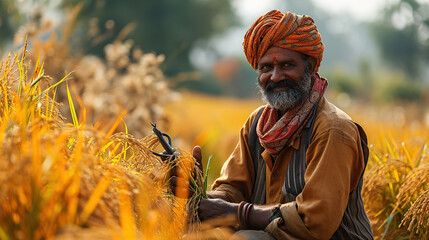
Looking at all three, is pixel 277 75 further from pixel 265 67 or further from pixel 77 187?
pixel 77 187

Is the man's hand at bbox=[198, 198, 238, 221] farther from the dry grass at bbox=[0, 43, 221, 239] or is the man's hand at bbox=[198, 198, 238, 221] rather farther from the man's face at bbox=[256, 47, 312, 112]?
the man's face at bbox=[256, 47, 312, 112]

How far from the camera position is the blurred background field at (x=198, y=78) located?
4.12 m

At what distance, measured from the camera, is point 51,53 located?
6.38 meters

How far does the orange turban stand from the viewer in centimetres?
328

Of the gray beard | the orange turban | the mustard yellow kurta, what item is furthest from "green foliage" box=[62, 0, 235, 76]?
the mustard yellow kurta

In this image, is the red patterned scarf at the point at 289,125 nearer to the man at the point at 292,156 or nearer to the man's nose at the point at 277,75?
the man at the point at 292,156

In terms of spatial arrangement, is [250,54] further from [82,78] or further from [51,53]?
[82,78]

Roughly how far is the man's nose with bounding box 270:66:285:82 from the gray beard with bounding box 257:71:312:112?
52 mm

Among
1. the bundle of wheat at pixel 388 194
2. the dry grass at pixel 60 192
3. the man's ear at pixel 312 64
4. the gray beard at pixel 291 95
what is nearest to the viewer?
the dry grass at pixel 60 192

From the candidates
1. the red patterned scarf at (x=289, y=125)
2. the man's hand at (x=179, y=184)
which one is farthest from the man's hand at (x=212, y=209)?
the red patterned scarf at (x=289, y=125)

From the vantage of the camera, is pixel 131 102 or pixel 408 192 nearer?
pixel 408 192

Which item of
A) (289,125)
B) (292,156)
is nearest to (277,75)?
(289,125)

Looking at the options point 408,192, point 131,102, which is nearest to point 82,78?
point 131,102

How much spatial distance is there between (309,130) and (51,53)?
13.8 ft
